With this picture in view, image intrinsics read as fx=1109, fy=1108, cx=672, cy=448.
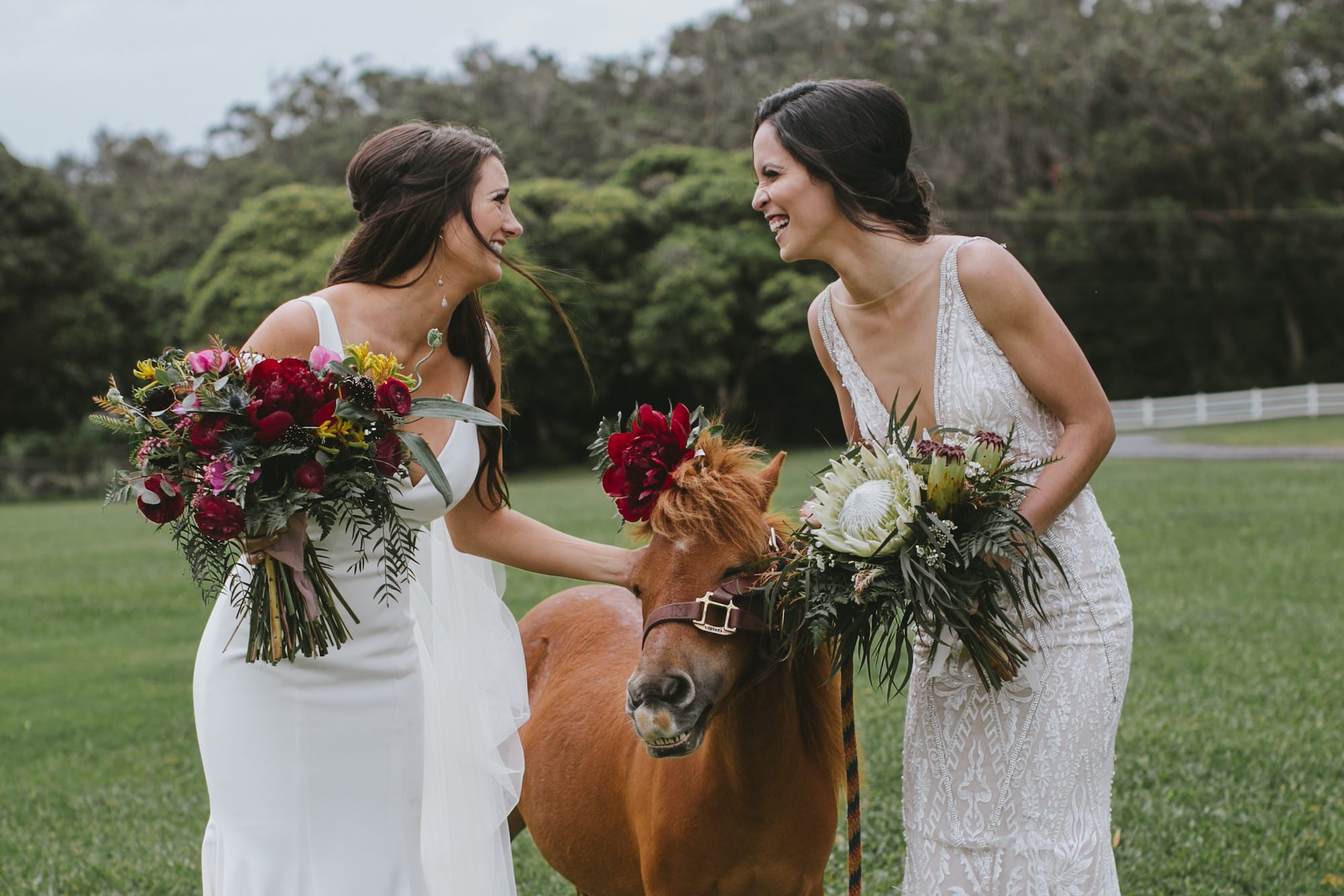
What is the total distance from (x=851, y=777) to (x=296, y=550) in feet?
5.25

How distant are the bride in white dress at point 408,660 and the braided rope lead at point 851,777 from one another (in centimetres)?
82

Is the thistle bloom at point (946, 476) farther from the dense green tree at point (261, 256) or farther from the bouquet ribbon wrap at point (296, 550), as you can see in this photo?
the dense green tree at point (261, 256)

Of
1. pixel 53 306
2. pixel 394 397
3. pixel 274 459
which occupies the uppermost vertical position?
pixel 394 397

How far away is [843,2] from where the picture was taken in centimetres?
6309

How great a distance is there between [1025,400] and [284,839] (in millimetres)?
2273

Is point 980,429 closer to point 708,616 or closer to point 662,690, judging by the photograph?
point 708,616

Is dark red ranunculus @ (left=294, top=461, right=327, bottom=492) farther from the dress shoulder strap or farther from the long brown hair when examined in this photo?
the long brown hair

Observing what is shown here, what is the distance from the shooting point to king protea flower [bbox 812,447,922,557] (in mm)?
2486

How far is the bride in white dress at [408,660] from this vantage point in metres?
3.01

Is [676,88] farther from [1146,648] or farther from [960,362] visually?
[960,362]

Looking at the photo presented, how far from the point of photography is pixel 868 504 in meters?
2.53

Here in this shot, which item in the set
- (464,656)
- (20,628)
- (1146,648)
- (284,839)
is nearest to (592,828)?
(464,656)

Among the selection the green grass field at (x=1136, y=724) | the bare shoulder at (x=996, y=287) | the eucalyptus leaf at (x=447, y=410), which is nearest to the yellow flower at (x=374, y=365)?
the eucalyptus leaf at (x=447, y=410)

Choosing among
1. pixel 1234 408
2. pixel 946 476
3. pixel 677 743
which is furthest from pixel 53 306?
pixel 946 476
